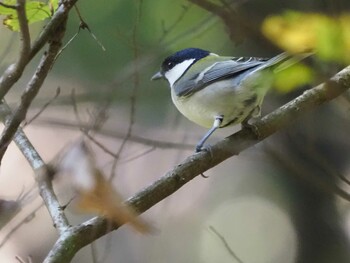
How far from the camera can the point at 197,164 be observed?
786 mm

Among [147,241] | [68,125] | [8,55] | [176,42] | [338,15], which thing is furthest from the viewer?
[147,241]

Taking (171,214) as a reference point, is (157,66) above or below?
above

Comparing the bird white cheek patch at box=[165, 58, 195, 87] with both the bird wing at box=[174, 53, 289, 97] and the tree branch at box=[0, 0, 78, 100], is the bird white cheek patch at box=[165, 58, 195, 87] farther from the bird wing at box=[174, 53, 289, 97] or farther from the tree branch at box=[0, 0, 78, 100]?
the tree branch at box=[0, 0, 78, 100]

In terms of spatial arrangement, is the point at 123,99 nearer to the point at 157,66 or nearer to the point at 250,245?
the point at 157,66

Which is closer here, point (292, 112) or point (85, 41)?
point (292, 112)

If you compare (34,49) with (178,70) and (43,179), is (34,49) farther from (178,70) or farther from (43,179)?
(178,70)

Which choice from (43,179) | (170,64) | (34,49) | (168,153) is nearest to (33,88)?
(34,49)

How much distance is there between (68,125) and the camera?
81cm

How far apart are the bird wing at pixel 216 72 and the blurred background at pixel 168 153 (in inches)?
1.5

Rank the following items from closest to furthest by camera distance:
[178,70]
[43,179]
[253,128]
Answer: [43,179], [253,128], [178,70]

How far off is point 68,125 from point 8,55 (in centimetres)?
28

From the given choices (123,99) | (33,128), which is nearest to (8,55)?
(33,128)

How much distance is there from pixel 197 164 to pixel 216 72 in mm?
172

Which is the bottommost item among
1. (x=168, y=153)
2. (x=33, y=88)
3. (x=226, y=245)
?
(x=226, y=245)
